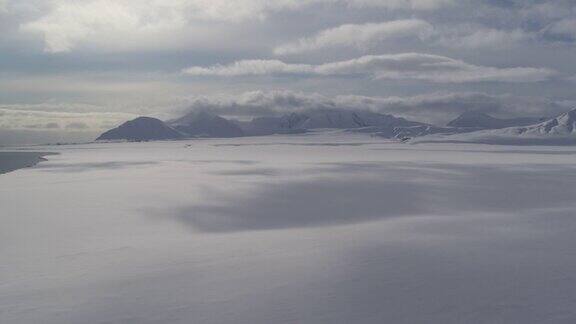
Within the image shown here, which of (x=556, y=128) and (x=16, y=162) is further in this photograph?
(x=556, y=128)

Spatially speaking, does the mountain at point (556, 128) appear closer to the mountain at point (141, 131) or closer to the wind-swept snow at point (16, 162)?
the wind-swept snow at point (16, 162)

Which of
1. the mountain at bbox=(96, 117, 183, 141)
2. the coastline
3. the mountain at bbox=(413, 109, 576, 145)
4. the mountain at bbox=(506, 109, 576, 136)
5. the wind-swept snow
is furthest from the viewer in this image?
the mountain at bbox=(96, 117, 183, 141)

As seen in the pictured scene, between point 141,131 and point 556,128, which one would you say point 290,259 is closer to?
point 556,128

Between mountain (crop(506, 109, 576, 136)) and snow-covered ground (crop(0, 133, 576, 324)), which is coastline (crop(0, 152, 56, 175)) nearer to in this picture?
snow-covered ground (crop(0, 133, 576, 324))

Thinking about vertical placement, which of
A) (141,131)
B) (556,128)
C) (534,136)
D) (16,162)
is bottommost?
(16,162)

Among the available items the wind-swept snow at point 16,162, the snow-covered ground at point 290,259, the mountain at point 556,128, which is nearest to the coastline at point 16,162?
the wind-swept snow at point 16,162

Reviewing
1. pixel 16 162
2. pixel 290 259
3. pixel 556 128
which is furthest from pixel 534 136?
pixel 290 259

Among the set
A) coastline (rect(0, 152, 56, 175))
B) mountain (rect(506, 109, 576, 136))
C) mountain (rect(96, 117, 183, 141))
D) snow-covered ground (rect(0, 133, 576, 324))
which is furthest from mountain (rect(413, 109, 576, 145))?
mountain (rect(96, 117, 183, 141))

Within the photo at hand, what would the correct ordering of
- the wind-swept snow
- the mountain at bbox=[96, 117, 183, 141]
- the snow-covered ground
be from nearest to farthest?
the snow-covered ground, the wind-swept snow, the mountain at bbox=[96, 117, 183, 141]
